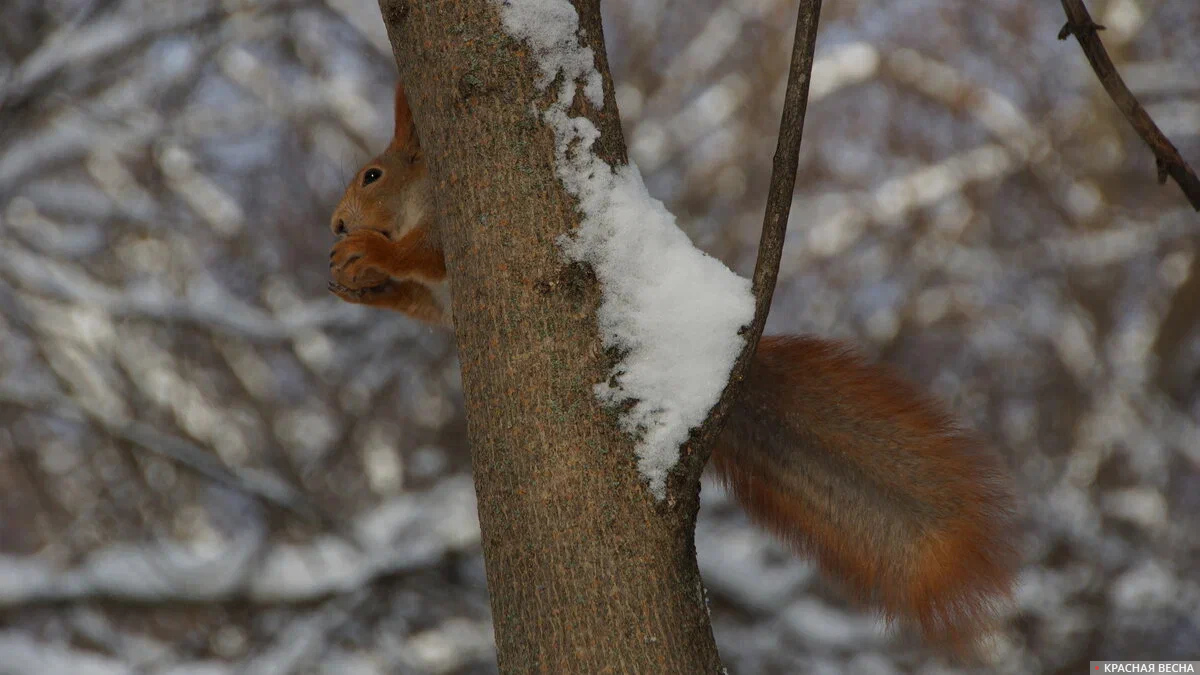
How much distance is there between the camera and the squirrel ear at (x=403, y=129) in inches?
72.5

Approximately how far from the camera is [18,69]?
3539 millimetres

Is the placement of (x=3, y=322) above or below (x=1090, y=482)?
above

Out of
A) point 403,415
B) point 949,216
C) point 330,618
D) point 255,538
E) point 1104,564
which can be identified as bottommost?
point 1104,564

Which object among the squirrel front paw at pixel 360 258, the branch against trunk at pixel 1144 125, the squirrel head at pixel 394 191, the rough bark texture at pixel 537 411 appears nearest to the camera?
the rough bark texture at pixel 537 411

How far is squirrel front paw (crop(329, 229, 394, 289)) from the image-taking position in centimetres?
179

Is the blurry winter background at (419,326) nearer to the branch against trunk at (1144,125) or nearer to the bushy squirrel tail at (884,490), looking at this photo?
the bushy squirrel tail at (884,490)

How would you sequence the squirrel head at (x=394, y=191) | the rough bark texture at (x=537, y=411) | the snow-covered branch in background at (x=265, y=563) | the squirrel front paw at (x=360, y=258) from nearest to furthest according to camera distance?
the rough bark texture at (x=537, y=411) → the squirrel front paw at (x=360, y=258) → the squirrel head at (x=394, y=191) → the snow-covered branch in background at (x=265, y=563)

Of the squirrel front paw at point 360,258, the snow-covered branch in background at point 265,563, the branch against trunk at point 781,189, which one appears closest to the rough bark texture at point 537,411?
the branch against trunk at point 781,189

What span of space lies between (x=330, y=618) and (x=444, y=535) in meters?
0.43

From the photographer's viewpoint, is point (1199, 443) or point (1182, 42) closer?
point (1199, 443)

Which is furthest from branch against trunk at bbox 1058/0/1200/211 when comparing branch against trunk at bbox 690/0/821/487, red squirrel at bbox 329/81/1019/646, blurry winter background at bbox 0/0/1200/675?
blurry winter background at bbox 0/0/1200/675

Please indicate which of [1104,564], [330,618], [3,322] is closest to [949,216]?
[1104,564]

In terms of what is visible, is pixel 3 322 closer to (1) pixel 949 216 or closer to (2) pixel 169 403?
(2) pixel 169 403

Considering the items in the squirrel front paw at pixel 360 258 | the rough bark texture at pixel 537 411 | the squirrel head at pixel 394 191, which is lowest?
the rough bark texture at pixel 537 411
